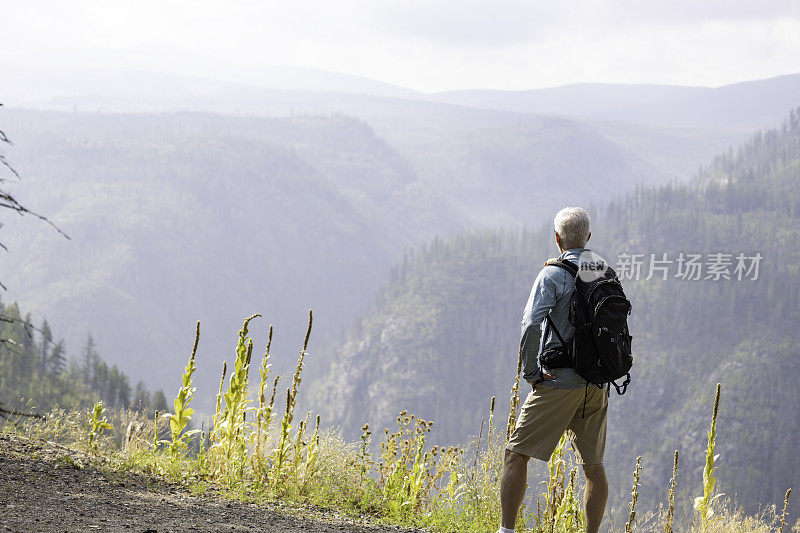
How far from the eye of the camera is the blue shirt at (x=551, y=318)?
370 centimetres

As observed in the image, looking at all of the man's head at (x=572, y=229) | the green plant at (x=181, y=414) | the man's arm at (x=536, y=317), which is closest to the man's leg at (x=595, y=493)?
the man's arm at (x=536, y=317)

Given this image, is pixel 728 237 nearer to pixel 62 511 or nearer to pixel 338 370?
pixel 338 370

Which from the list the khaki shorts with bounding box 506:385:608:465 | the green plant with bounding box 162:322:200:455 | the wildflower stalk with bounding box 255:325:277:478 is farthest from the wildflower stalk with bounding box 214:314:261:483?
the khaki shorts with bounding box 506:385:608:465

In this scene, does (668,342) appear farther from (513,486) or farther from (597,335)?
(597,335)

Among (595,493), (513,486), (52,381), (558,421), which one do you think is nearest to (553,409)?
(558,421)

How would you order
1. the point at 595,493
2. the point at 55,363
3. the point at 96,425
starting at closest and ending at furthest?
1. the point at 595,493
2. the point at 96,425
3. the point at 55,363

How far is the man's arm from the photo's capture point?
3689 millimetres

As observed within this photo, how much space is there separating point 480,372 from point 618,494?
7371cm

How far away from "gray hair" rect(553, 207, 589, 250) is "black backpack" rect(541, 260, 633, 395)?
0.30 meters

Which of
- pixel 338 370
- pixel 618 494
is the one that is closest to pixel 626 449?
pixel 618 494

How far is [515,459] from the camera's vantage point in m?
3.86

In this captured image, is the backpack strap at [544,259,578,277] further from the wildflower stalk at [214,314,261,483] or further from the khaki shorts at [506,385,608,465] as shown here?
the wildflower stalk at [214,314,261,483]

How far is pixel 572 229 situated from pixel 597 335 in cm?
66

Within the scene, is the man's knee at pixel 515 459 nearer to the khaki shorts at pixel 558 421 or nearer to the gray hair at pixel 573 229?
the khaki shorts at pixel 558 421
